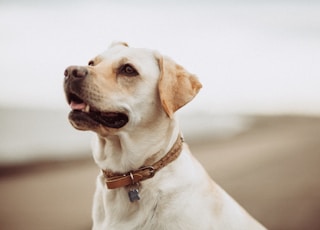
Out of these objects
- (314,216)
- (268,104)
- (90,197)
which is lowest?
(314,216)

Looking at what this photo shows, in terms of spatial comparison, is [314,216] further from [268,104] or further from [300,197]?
[268,104]

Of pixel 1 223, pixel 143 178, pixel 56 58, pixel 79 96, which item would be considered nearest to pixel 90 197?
pixel 1 223

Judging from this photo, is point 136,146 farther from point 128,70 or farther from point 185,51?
point 185,51

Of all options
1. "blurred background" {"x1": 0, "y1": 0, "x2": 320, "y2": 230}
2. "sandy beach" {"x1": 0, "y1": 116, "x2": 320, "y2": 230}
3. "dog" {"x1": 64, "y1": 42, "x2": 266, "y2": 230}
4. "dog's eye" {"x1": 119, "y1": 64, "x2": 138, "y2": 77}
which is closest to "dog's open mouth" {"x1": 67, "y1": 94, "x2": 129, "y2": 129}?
"dog" {"x1": 64, "y1": 42, "x2": 266, "y2": 230}

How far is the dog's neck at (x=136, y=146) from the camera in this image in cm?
155

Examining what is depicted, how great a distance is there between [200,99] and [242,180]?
0.43 meters

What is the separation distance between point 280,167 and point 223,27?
27.0 inches

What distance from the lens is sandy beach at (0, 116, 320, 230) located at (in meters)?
2.22

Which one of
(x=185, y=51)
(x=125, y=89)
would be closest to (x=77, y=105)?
(x=125, y=89)

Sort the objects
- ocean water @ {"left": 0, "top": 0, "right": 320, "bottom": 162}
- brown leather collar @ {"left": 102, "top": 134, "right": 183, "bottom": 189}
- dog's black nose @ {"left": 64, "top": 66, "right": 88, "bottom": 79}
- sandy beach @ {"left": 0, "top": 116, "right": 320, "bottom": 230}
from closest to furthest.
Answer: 1. dog's black nose @ {"left": 64, "top": 66, "right": 88, "bottom": 79}
2. brown leather collar @ {"left": 102, "top": 134, "right": 183, "bottom": 189}
3. ocean water @ {"left": 0, "top": 0, "right": 320, "bottom": 162}
4. sandy beach @ {"left": 0, "top": 116, "right": 320, "bottom": 230}

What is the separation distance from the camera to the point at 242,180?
90.1 inches

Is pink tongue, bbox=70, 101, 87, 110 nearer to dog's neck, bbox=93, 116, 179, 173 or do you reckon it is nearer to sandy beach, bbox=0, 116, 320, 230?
dog's neck, bbox=93, 116, 179, 173

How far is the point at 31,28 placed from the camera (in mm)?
2102

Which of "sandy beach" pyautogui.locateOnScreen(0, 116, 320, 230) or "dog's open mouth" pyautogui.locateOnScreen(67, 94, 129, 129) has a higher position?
"dog's open mouth" pyautogui.locateOnScreen(67, 94, 129, 129)
